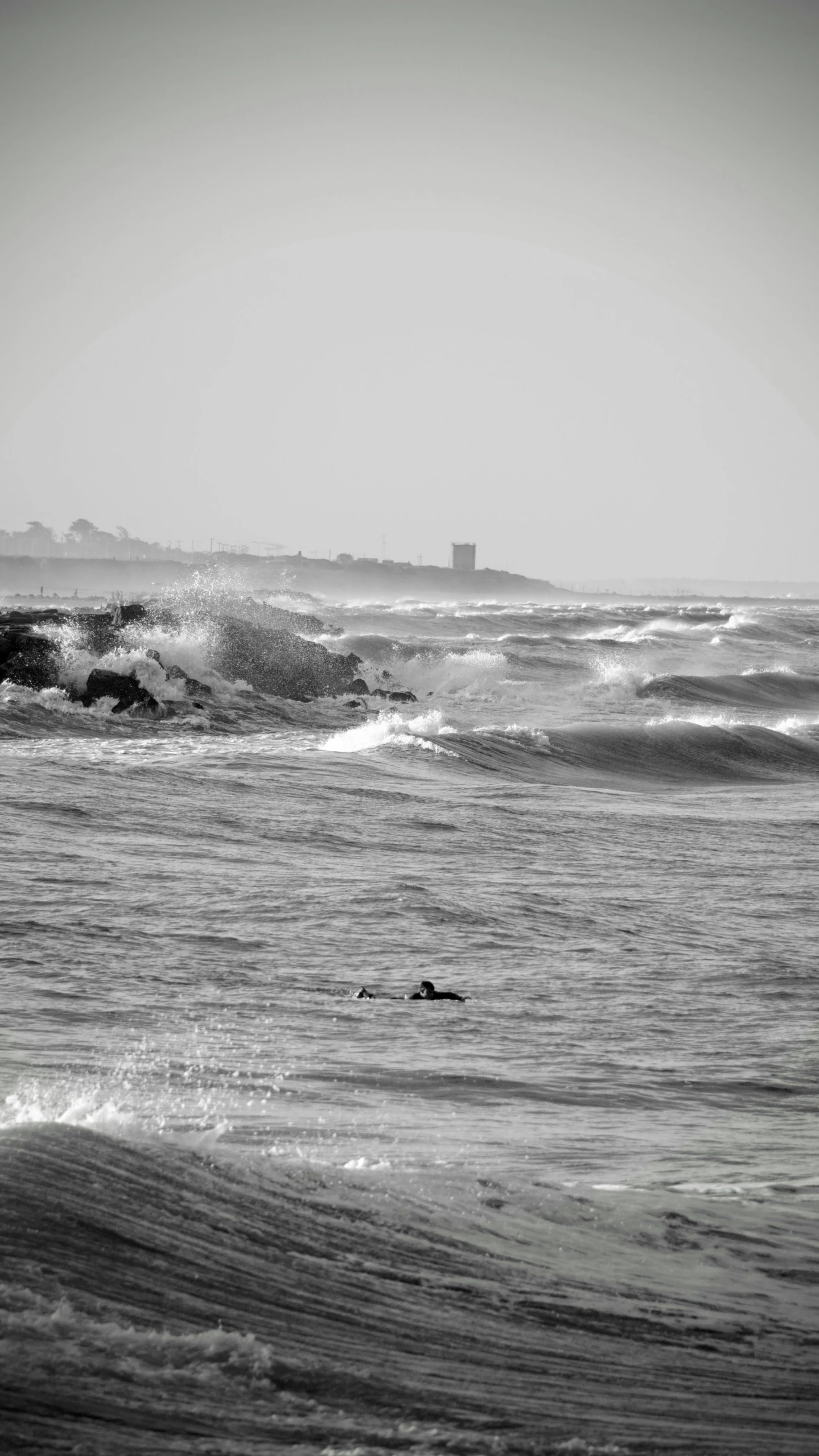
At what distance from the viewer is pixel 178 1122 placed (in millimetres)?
4883

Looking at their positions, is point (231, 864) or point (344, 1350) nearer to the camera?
point (344, 1350)

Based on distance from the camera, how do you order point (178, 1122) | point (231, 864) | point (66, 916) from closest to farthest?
point (178, 1122), point (66, 916), point (231, 864)

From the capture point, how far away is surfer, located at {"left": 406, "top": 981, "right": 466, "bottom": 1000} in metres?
7.20

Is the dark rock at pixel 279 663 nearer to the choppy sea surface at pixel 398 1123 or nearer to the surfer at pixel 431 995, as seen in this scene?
the choppy sea surface at pixel 398 1123

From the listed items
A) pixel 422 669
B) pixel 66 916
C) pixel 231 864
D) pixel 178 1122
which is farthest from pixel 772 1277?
pixel 422 669

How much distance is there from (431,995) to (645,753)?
14205 mm

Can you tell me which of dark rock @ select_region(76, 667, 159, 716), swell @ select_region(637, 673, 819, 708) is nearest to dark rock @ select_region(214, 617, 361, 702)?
dark rock @ select_region(76, 667, 159, 716)

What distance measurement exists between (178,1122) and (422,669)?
30.5 metres

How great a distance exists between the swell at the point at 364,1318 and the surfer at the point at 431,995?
2.69 meters

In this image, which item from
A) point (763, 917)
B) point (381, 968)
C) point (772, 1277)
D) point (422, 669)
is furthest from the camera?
point (422, 669)

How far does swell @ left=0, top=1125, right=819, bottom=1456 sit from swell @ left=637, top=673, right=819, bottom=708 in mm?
28148

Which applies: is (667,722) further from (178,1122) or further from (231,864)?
(178,1122)

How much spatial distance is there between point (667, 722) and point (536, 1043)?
665 inches

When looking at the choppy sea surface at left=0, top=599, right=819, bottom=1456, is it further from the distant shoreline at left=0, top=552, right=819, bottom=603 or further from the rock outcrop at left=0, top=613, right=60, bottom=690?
the distant shoreline at left=0, top=552, right=819, bottom=603
